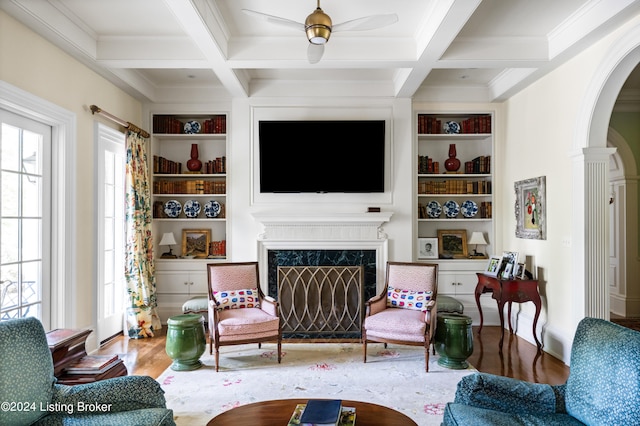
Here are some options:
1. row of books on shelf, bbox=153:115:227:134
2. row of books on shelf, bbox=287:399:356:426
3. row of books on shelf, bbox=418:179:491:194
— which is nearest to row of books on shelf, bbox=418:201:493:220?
row of books on shelf, bbox=418:179:491:194

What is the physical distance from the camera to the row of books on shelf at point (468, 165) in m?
5.54

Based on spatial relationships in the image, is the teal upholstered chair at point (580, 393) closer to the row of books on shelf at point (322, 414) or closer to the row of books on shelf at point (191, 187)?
the row of books on shelf at point (322, 414)

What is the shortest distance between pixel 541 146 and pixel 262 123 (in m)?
3.06

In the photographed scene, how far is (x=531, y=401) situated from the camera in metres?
2.14

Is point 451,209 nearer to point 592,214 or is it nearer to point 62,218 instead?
point 592,214

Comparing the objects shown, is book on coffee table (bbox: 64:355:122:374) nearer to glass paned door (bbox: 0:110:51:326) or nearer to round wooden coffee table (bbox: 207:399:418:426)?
glass paned door (bbox: 0:110:51:326)

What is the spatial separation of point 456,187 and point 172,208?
11.7 feet

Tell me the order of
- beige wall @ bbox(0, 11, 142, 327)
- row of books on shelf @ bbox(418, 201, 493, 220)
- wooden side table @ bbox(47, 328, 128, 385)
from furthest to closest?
row of books on shelf @ bbox(418, 201, 493, 220)
beige wall @ bbox(0, 11, 142, 327)
wooden side table @ bbox(47, 328, 128, 385)

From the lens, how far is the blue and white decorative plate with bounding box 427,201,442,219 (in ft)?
18.5

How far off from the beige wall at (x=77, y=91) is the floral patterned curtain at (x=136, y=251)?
53cm

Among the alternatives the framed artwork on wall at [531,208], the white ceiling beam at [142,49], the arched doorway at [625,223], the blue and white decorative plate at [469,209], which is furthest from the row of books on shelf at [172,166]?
the arched doorway at [625,223]

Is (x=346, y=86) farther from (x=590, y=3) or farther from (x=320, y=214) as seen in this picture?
(x=590, y=3)

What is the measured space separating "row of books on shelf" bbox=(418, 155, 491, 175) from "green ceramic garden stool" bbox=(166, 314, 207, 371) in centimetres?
323

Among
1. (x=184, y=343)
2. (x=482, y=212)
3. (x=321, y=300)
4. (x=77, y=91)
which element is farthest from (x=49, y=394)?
(x=482, y=212)
